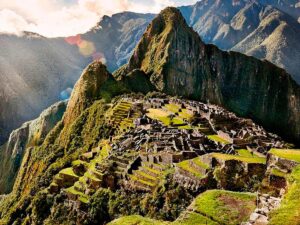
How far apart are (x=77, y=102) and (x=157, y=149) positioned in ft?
280

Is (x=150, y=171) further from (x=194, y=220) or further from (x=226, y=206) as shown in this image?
(x=194, y=220)

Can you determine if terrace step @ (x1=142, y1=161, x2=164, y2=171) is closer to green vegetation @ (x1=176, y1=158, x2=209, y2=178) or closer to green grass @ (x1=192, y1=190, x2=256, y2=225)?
green vegetation @ (x1=176, y1=158, x2=209, y2=178)

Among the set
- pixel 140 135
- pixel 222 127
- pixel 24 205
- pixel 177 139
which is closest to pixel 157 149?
pixel 177 139

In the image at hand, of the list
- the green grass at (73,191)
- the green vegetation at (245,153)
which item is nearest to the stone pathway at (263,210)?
the green grass at (73,191)

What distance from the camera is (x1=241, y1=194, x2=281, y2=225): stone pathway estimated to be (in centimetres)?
1370

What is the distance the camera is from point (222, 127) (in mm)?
74938

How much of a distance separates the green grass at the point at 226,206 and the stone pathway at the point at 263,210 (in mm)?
921

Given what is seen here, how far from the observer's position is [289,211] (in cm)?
1352

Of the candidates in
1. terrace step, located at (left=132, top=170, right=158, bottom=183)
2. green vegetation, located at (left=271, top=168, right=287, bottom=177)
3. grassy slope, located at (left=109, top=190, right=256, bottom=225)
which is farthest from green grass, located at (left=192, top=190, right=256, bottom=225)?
terrace step, located at (left=132, top=170, right=158, bottom=183)

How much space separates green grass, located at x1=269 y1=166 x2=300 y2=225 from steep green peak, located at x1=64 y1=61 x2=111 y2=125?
105753mm

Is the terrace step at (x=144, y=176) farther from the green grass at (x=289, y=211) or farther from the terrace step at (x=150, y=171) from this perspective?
the green grass at (x=289, y=211)

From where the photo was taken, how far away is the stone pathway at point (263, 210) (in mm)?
13696

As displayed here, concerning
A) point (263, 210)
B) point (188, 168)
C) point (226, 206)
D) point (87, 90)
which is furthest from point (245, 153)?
point (87, 90)

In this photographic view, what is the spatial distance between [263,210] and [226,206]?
9.14 ft
